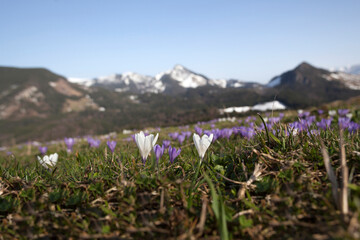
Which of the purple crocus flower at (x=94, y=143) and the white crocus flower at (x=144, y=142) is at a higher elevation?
the white crocus flower at (x=144, y=142)

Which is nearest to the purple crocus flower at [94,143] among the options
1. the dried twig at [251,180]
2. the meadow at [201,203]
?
the meadow at [201,203]

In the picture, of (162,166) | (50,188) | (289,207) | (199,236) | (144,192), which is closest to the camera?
(199,236)

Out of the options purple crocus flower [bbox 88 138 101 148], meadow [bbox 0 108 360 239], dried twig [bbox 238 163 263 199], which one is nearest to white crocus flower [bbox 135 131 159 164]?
meadow [bbox 0 108 360 239]

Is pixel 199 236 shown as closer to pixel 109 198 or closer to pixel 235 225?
pixel 235 225

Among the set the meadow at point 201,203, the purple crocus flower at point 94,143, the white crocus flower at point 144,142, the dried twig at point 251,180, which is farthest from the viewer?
the purple crocus flower at point 94,143

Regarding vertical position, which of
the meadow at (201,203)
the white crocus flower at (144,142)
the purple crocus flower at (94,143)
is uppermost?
the white crocus flower at (144,142)

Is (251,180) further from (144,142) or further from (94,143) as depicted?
(94,143)

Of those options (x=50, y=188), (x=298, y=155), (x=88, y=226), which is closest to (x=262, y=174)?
(x=298, y=155)

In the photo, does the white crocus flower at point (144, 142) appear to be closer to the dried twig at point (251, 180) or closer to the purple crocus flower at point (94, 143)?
the dried twig at point (251, 180)

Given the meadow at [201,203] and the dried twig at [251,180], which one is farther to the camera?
the dried twig at [251,180]

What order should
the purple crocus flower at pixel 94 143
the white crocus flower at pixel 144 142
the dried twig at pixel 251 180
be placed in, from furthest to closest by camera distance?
1. the purple crocus flower at pixel 94 143
2. the white crocus flower at pixel 144 142
3. the dried twig at pixel 251 180

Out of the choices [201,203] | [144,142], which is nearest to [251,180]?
[201,203]
